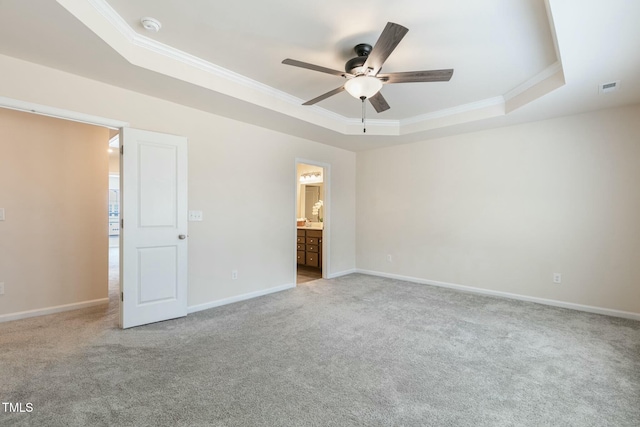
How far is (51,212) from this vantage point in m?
3.57

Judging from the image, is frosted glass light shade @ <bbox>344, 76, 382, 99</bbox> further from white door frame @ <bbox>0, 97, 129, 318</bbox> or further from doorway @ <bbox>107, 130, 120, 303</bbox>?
doorway @ <bbox>107, 130, 120, 303</bbox>

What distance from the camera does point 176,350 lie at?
2553 mm

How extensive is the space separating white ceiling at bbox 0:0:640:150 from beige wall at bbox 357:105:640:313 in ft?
1.71

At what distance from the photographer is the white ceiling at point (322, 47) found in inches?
80.4

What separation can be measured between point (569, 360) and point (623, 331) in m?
1.21

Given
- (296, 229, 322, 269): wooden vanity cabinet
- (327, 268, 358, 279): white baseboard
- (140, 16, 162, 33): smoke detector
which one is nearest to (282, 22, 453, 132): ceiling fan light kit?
(140, 16, 162, 33): smoke detector

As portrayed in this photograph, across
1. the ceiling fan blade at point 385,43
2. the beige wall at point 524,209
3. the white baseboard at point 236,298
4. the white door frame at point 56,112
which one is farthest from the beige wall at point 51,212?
the beige wall at point 524,209

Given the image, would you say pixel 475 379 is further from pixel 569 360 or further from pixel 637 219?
pixel 637 219

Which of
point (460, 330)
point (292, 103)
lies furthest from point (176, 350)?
point (292, 103)

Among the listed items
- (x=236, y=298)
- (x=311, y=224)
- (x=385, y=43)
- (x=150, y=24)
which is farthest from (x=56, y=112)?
(x=311, y=224)

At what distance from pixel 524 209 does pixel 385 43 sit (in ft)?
10.9

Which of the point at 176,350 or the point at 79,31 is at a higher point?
the point at 79,31

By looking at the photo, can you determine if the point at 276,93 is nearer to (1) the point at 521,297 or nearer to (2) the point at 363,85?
(2) the point at 363,85

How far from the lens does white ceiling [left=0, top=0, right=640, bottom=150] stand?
2043 mm
